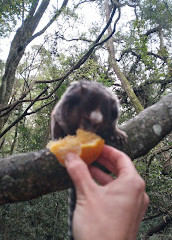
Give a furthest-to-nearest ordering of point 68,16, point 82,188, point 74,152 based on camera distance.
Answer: point 68,16, point 74,152, point 82,188

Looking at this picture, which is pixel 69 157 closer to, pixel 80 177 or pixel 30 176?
pixel 80 177

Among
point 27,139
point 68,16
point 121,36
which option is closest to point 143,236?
point 27,139

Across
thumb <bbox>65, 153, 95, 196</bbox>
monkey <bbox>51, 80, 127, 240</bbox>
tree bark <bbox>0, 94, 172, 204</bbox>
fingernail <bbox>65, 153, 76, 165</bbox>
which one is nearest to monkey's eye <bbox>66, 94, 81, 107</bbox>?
monkey <bbox>51, 80, 127, 240</bbox>

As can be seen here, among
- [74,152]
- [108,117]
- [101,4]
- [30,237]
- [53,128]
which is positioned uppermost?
[101,4]

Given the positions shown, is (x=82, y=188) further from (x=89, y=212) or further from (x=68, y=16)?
(x=68, y=16)

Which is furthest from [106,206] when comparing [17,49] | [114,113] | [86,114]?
[17,49]

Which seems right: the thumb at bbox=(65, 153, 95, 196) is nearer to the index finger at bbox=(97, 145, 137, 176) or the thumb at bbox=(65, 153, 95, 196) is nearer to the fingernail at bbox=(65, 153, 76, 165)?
the fingernail at bbox=(65, 153, 76, 165)

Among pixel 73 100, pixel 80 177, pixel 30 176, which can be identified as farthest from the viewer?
pixel 73 100
